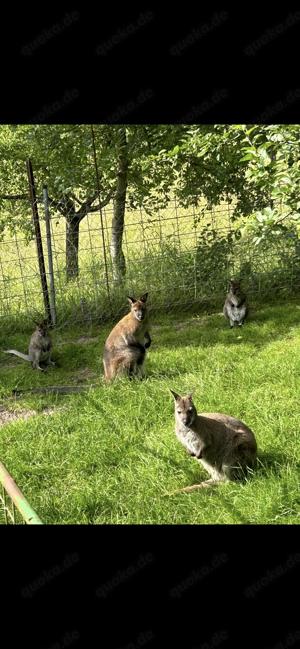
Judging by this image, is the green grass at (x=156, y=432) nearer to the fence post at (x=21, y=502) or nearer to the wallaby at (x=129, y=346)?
the wallaby at (x=129, y=346)

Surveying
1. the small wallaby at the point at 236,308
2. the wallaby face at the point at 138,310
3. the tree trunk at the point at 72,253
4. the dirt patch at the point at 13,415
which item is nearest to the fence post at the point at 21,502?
the dirt patch at the point at 13,415

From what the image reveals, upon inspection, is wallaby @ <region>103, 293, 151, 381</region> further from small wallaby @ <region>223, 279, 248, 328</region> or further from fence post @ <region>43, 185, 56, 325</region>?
fence post @ <region>43, 185, 56, 325</region>

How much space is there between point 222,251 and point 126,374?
446cm

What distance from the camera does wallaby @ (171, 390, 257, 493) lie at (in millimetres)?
4918

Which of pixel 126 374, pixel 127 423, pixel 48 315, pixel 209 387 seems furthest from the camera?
pixel 48 315

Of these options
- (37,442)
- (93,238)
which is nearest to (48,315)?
(93,238)

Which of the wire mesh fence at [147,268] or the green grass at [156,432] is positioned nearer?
the green grass at [156,432]

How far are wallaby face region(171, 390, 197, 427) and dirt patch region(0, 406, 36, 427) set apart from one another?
2.28 meters

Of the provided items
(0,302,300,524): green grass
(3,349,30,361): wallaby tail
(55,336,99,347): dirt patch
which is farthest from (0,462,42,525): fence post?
(55,336,99,347): dirt patch

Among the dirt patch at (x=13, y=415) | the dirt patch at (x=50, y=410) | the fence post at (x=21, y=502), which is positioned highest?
the fence post at (x=21, y=502)

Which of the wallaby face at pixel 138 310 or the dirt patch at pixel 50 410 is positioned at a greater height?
the wallaby face at pixel 138 310

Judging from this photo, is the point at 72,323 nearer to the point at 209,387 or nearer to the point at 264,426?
the point at 209,387

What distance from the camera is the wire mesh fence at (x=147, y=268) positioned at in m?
10.5

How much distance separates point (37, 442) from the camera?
19.8 ft
